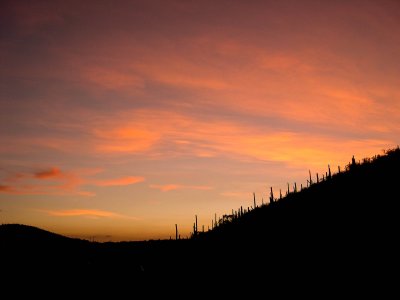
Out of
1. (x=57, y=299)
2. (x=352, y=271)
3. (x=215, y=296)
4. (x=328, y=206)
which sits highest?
(x=328, y=206)

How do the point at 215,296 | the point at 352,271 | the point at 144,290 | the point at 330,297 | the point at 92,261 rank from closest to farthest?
the point at 330,297
the point at 352,271
the point at 215,296
the point at 144,290
the point at 92,261

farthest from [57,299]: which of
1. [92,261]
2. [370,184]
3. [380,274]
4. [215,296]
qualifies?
[370,184]

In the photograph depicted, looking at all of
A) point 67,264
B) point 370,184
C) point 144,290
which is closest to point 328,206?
point 370,184

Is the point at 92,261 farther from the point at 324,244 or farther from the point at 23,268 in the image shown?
the point at 324,244

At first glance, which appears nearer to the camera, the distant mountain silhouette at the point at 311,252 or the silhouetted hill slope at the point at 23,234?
the distant mountain silhouette at the point at 311,252

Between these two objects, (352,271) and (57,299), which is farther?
(57,299)

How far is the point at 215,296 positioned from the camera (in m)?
19.9

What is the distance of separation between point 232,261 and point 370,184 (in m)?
Answer: 13.0

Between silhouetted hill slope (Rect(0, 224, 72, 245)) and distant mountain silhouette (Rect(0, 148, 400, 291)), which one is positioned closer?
distant mountain silhouette (Rect(0, 148, 400, 291))

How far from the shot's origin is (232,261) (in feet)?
94.5

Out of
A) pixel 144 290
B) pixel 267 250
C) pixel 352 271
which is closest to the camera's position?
pixel 352 271

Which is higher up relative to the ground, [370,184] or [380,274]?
[370,184]

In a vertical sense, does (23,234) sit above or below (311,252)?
above

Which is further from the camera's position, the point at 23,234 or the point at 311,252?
the point at 23,234
